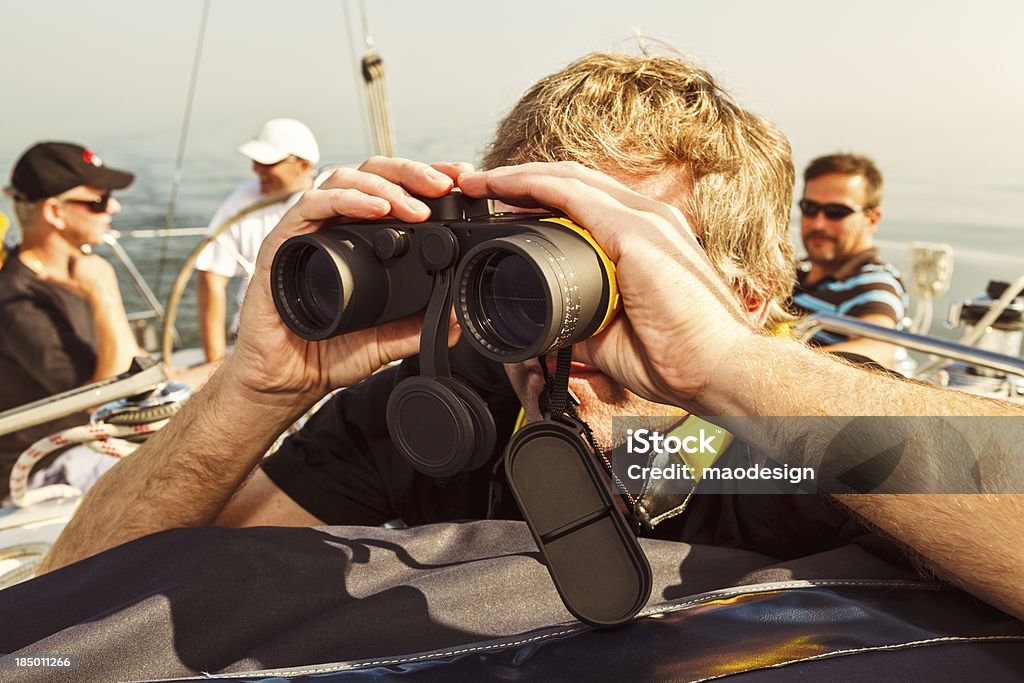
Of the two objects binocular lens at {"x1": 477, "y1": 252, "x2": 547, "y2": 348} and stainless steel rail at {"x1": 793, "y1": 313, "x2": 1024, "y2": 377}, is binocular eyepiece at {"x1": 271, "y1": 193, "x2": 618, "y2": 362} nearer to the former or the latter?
binocular lens at {"x1": 477, "y1": 252, "x2": 547, "y2": 348}

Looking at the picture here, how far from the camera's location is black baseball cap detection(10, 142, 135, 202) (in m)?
2.93

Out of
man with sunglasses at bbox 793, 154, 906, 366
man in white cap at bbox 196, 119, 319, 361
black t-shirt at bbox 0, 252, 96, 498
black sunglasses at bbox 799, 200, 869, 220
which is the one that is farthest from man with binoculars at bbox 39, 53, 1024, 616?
man in white cap at bbox 196, 119, 319, 361

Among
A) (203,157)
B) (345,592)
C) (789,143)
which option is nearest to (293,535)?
(345,592)

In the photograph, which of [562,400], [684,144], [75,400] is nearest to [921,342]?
[684,144]

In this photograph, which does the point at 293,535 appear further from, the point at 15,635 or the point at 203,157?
the point at 203,157

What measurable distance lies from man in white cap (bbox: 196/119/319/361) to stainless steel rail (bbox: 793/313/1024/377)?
8.16 feet

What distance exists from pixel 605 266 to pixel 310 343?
1.71 feet

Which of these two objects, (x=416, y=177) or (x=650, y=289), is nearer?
(x=650, y=289)

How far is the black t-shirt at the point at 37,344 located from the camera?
260 cm

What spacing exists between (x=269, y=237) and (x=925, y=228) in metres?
15.2

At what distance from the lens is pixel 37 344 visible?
105 inches

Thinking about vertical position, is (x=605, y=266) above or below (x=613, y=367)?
above

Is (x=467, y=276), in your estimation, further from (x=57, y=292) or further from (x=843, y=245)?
(x=843, y=245)

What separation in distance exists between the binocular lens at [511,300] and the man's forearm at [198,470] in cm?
46
